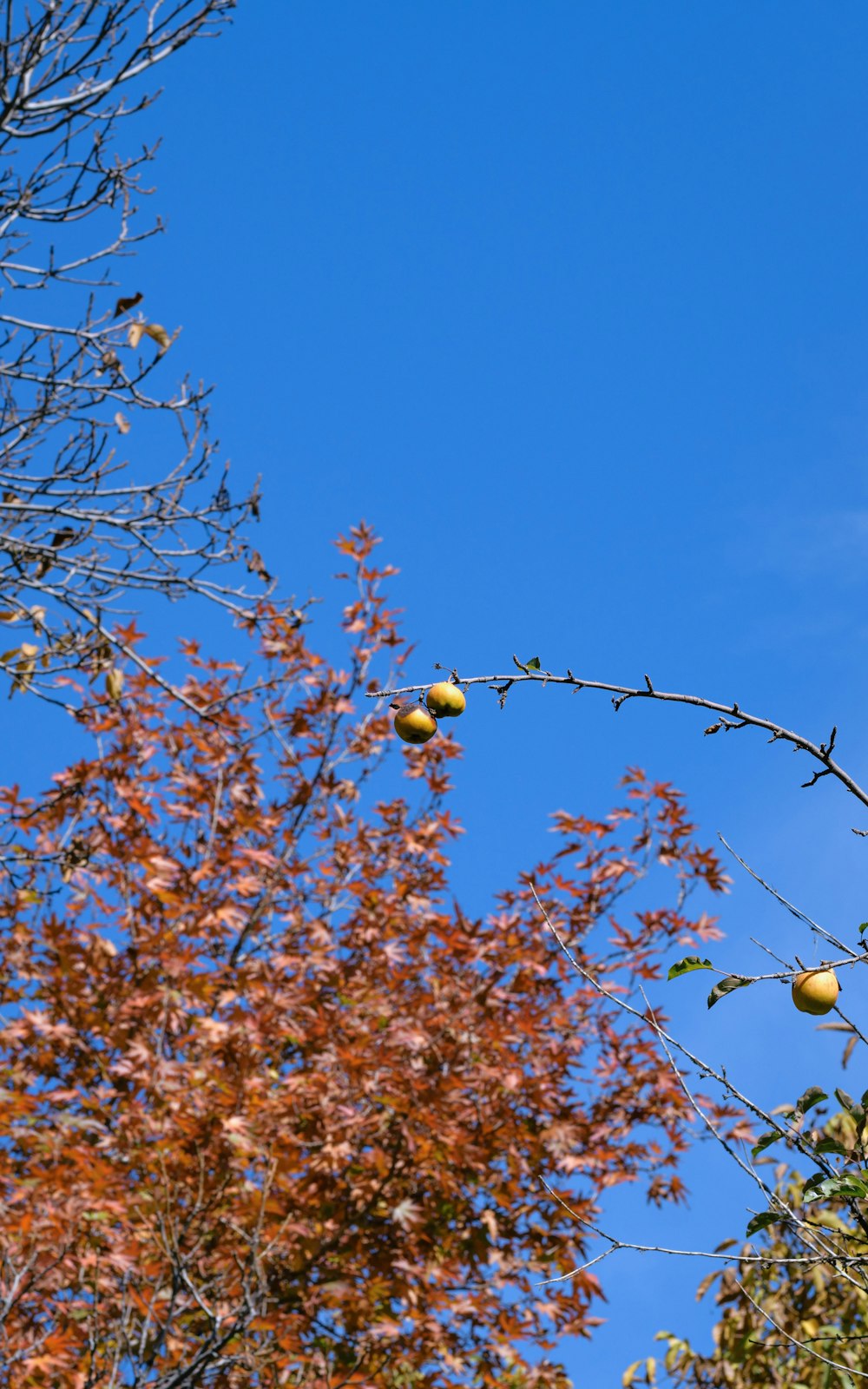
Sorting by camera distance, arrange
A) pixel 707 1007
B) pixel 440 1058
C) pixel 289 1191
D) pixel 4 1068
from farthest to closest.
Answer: pixel 4 1068
pixel 440 1058
pixel 289 1191
pixel 707 1007

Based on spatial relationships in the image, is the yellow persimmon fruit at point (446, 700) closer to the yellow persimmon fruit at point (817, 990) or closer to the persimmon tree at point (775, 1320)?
the yellow persimmon fruit at point (817, 990)

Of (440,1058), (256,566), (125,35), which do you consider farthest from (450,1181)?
(125,35)

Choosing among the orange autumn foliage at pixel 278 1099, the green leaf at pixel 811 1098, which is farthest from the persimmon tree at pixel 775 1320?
the green leaf at pixel 811 1098

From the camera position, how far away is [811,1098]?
2.64 m

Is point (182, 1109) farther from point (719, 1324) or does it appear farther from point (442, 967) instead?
point (719, 1324)

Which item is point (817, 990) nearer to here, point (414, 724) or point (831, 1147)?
point (831, 1147)

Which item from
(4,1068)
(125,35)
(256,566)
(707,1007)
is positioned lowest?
(707,1007)

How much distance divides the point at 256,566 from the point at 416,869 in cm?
191

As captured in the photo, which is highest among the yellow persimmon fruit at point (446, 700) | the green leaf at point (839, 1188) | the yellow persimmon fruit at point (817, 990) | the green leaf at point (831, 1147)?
the yellow persimmon fruit at point (446, 700)

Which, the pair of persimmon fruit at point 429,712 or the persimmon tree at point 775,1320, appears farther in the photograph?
the persimmon tree at point 775,1320

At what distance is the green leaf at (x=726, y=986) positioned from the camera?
2320mm

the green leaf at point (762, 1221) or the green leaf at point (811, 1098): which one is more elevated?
the green leaf at point (811, 1098)

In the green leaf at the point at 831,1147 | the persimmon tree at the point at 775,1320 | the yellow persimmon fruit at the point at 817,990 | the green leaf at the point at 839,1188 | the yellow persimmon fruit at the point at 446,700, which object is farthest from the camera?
the persimmon tree at the point at 775,1320

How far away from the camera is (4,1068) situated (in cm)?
606
